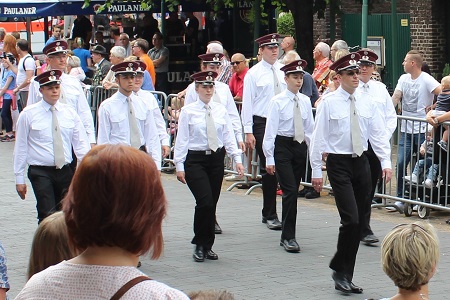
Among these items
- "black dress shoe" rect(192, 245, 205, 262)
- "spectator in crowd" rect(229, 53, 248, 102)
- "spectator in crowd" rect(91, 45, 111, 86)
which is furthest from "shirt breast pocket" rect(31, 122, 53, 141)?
"spectator in crowd" rect(91, 45, 111, 86)

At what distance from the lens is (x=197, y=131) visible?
961 centimetres

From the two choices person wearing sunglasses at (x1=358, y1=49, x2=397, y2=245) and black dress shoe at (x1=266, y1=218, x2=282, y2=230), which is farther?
black dress shoe at (x1=266, y1=218, x2=282, y2=230)

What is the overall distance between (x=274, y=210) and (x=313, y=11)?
834 cm

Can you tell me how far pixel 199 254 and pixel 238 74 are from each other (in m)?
5.33

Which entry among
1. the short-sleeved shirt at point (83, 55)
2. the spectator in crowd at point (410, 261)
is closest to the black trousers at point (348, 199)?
the spectator in crowd at point (410, 261)

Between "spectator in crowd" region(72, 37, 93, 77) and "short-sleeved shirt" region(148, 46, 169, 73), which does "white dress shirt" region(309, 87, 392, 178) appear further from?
"spectator in crowd" region(72, 37, 93, 77)

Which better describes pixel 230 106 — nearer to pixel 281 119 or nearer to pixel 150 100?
pixel 281 119

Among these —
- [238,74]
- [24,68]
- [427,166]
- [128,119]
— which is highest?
[24,68]

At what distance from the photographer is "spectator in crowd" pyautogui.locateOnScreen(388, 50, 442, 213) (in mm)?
12273

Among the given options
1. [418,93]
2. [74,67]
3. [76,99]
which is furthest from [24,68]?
[76,99]

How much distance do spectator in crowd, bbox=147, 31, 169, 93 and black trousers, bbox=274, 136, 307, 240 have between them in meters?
9.91

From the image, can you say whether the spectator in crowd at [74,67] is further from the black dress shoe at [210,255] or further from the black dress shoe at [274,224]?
the black dress shoe at [210,255]

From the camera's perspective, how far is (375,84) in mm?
10750

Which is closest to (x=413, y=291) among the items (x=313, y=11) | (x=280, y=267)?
(x=280, y=267)
